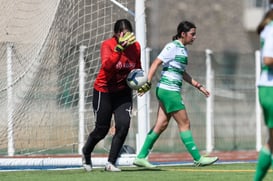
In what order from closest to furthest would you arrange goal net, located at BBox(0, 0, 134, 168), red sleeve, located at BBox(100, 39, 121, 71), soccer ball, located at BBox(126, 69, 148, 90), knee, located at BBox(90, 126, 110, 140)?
red sleeve, located at BBox(100, 39, 121, 71)
soccer ball, located at BBox(126, 69, 148, 90)
knee, located at BBox(90, 126, 110, 140)
goal net, located at BBox(0, 0, 134, 168)

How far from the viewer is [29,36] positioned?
1376 cm

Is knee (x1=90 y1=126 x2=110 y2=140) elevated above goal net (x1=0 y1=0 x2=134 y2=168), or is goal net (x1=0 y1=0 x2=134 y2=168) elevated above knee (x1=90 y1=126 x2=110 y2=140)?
goal net (x1=0 y1=0 x2=134 y2=168)

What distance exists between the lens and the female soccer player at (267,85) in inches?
366

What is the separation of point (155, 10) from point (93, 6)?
25.2 metres

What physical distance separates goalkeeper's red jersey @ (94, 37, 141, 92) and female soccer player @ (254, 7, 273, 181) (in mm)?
3192

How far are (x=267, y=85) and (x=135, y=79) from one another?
3209 mm

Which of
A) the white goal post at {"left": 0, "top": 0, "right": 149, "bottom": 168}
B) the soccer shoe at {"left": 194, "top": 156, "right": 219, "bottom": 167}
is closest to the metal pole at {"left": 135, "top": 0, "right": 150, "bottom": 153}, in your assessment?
the white goal post at {"left": 0, "top": 0, "right": 149, "bottom": 168}

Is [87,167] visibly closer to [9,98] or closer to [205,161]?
[205,161]

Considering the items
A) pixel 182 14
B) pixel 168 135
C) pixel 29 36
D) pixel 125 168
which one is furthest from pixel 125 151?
pixel 182 14

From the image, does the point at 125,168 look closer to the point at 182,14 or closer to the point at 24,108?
the point at 24,108

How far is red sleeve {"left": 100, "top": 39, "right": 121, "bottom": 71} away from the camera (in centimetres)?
1225

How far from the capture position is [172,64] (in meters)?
13.3

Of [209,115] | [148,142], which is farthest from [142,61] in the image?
[209,115]

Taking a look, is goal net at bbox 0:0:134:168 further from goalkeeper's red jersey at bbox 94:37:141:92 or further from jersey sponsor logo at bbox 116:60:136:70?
jersey sponsor logo at bbox 116:60:136:70
